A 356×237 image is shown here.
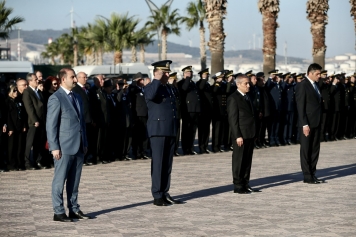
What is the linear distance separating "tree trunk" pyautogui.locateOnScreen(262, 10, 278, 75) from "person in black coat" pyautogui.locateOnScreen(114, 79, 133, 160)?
15.5 m

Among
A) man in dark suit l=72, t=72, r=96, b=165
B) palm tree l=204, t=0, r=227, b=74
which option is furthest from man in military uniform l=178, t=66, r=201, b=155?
palm tree l=204, t=0, r=227, b=74

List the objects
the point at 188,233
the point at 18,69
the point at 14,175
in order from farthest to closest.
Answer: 1. the point at 18,69
2. the point at 14,175
3. the point at 188,233

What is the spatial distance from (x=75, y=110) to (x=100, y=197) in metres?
2.54

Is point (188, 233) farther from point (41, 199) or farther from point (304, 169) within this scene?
point (304, 169)

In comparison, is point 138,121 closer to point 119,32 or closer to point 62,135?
point 62,135

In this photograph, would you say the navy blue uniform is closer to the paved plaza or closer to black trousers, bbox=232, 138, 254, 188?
the paved plaza

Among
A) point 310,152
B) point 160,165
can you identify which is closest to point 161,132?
point 160,165

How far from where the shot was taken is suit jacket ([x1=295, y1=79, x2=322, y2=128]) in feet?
47.6

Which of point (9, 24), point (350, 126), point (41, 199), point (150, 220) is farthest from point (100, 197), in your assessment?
point (9, 24)

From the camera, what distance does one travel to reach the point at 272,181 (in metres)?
14.7

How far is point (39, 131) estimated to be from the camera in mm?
17438

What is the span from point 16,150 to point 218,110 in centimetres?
599

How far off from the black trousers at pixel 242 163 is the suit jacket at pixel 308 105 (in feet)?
5.41

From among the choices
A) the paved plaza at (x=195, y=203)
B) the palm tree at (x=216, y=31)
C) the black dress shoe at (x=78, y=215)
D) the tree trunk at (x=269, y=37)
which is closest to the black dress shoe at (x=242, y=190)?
the paved plaza at (x=195, y=203)
